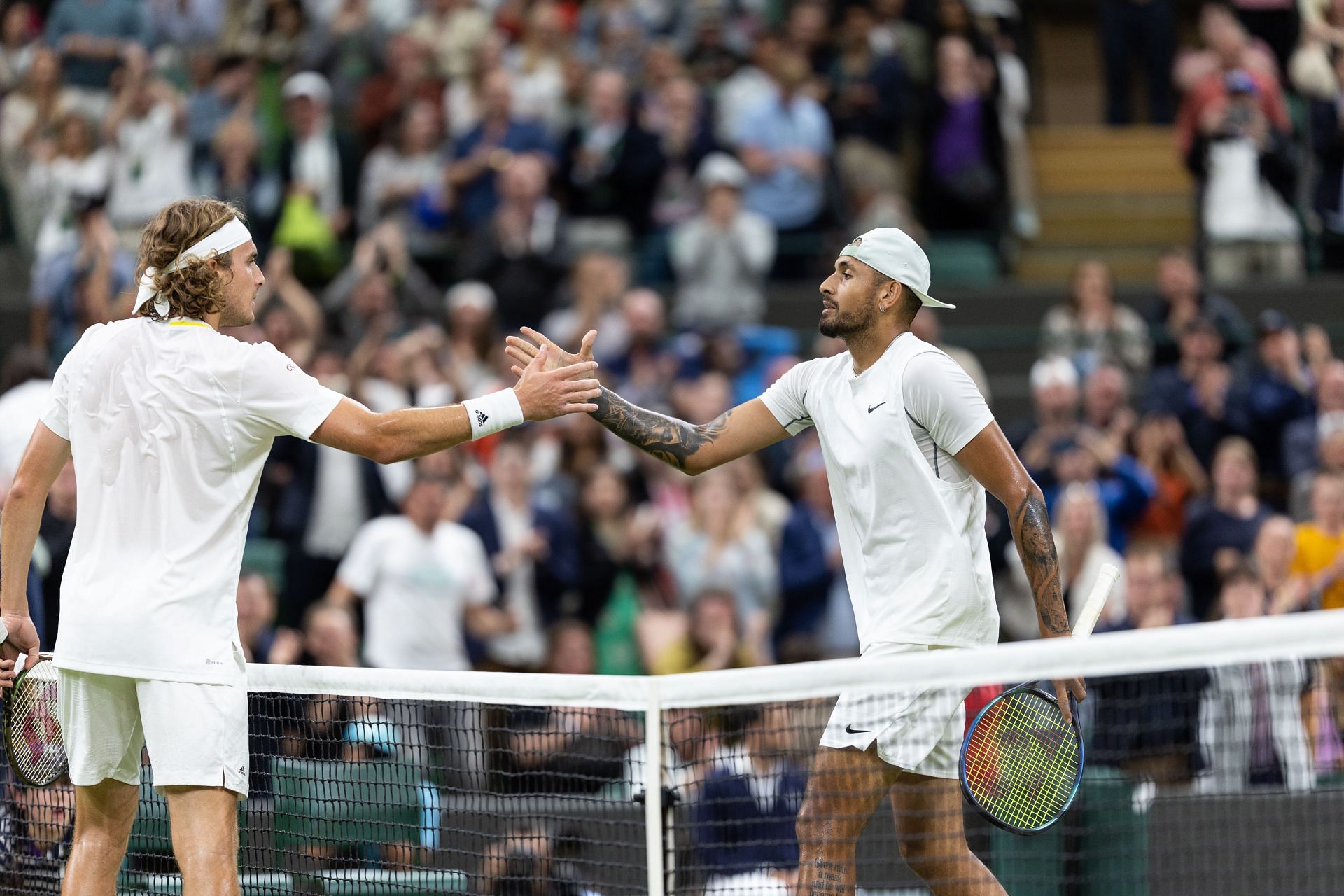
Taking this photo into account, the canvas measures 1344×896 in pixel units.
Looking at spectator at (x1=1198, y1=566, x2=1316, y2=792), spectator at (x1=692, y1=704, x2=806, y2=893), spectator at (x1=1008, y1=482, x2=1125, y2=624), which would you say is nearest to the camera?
spectator at (x1=1198, y1=566, x2=1316, y2=792)

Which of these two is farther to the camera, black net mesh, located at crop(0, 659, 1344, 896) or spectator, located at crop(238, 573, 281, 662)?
spectator, located at crop(238, 573, 281, 662)

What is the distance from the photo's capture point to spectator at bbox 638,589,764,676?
9969mm

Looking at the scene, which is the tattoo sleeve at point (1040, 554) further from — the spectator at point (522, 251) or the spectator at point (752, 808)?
the spectator at point (522, 251)

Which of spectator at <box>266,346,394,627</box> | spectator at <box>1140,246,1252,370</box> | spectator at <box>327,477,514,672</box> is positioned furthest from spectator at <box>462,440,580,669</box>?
spectator at <box>1140,246,1252,370</box>

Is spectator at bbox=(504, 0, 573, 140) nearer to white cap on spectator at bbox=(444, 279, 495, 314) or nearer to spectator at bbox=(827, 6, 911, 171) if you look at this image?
white cap on spectator at bbox=(444, 279, 495, 314)

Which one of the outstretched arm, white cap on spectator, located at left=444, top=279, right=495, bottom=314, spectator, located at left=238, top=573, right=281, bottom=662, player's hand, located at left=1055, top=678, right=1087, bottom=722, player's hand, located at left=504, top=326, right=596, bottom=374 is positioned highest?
white cap on spectator, located at left=444, top=279, right=495, bottom=314

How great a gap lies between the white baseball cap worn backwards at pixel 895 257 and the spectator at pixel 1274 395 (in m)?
6.29

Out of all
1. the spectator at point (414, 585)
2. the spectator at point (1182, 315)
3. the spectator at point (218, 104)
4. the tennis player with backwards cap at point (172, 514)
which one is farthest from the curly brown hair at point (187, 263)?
the spectator at point (218, 104)

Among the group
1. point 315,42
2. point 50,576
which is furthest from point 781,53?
point 50,576

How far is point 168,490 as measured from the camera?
5.08 m

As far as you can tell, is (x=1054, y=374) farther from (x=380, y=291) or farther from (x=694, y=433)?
(x=694, y=433)

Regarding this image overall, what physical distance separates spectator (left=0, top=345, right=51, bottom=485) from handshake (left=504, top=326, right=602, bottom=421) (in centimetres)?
252

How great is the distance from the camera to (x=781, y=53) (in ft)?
47.5

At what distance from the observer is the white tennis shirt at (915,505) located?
18.4ft
